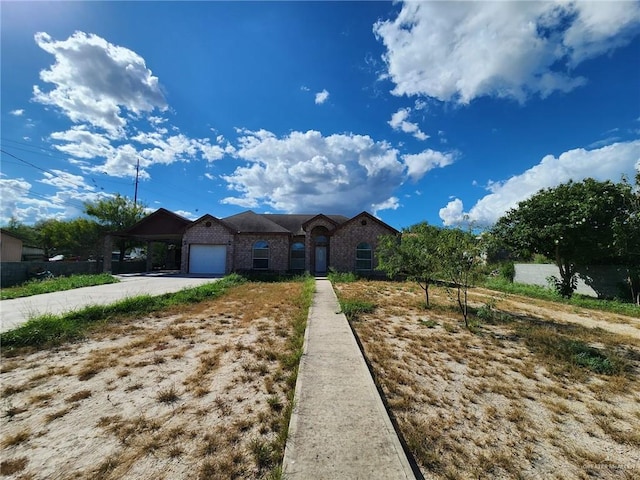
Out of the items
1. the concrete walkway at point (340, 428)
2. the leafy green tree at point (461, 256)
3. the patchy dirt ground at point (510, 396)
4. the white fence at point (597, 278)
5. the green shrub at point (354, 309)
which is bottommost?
the patchy dirt ground at point (510, 396)

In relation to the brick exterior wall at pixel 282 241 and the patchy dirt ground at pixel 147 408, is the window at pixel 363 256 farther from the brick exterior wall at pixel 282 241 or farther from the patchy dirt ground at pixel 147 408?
the patchy dirt ground at pixel 147 408

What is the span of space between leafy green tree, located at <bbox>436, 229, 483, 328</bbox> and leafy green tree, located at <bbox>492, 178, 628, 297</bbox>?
34.8 ft

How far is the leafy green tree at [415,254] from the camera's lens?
870cm

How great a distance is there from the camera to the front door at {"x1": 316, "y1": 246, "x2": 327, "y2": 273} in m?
23.4

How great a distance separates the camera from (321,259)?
77.2 ft

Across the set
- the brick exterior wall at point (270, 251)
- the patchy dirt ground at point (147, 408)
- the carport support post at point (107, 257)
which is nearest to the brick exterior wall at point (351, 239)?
the brick exterior wall at point (270, 251)

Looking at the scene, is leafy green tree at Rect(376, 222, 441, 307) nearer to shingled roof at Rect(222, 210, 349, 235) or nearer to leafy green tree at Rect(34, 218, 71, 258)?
shingled roof at Rect(222, 210, 349, 235)

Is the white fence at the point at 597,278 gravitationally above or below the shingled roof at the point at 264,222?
below

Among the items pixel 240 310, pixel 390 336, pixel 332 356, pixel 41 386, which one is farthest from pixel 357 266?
pixel 41 386

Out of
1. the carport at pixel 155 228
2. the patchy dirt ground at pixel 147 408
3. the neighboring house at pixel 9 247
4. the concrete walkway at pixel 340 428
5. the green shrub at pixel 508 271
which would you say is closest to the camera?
the concrete walkway at pixel 340 428

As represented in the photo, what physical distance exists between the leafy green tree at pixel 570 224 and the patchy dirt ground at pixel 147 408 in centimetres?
1671

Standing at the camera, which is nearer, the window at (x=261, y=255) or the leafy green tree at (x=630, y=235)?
the leafy green tree at (x=630, y=235)

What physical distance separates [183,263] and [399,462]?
22.8 m

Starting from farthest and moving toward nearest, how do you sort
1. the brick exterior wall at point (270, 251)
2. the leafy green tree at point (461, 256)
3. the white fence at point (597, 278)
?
the brick exterior wall at point (270, 251)
the white fence at point (597, 278)
the leafy green tree at point (461, 256)
